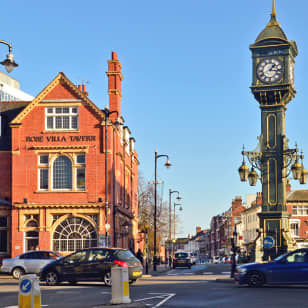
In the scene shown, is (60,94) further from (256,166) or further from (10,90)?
(10,90)

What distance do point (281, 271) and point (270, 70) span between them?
17483mm

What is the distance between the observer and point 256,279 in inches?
958

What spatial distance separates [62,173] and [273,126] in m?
15.3

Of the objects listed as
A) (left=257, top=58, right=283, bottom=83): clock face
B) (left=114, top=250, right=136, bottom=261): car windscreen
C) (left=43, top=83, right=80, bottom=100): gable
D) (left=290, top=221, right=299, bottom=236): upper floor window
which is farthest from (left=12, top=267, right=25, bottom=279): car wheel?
(left=290, top=221, right=299, bottom=236): upper floor window

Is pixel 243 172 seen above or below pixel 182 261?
above

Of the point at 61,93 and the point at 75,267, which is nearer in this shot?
the point at 75,267

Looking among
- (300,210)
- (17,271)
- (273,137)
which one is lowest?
(17,271)

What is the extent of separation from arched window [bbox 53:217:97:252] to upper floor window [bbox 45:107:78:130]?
6561 mm

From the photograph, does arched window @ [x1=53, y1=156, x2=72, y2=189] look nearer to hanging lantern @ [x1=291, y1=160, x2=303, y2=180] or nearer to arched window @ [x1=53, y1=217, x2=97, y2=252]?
arched window @ [x1=53, y1=217, x2=97, y2=252]

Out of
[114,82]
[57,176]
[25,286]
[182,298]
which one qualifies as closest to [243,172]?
[57,176]

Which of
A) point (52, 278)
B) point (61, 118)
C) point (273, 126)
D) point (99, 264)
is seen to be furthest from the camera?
point (61, 118)

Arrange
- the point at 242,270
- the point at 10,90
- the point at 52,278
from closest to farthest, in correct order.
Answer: the point at 242,270 < the point at 52,278 < the point at 10,90

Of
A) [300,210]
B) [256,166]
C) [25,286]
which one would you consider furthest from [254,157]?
[300,210]

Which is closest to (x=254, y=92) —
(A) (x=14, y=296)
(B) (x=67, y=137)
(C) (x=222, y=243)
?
(B) (x=67, y=137)
